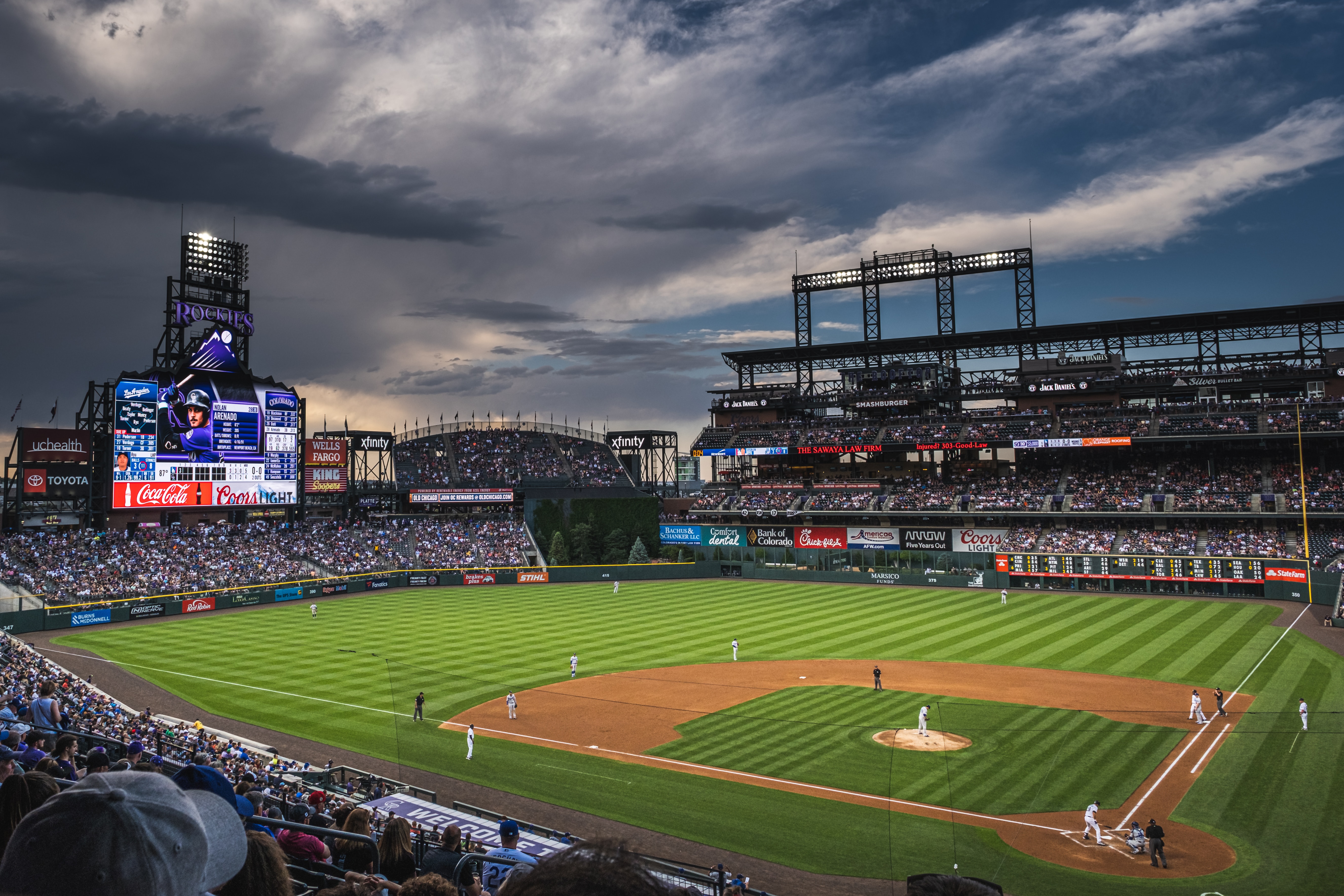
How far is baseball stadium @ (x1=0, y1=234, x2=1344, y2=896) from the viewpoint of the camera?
58.9 feet

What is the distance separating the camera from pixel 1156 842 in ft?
55.5

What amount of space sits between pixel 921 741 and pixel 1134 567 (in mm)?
38924

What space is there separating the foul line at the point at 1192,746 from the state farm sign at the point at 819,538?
117 ft

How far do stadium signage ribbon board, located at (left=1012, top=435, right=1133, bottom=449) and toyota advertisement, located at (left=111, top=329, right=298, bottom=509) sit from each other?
57207mm

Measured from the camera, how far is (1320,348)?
6738 centimetres

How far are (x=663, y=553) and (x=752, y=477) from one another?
1192 centimetres

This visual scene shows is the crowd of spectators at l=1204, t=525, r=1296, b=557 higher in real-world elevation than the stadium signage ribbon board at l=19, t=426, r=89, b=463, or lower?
lower

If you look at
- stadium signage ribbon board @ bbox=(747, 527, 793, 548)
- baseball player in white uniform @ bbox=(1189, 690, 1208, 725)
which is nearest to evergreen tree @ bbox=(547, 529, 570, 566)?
stadium signage ribbon board @ bbox=(747, 527, 793, 548)

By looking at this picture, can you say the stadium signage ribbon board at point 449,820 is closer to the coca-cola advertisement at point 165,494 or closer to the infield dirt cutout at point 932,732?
the infield dirt cutout at point 932,732

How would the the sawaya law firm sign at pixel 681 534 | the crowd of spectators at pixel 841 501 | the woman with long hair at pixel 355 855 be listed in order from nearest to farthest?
the woman with long hair at pixel 355 855
the crowd of spectators at pixel 841 501
the the sawaya law firm sign at pixel 681 534

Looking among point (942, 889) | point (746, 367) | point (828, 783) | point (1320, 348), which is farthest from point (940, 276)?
point (942, 889)

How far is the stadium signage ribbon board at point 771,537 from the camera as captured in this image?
74312 mm

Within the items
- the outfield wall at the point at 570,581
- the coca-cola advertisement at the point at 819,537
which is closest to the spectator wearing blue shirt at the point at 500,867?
the outfield wall at the point at 570,581

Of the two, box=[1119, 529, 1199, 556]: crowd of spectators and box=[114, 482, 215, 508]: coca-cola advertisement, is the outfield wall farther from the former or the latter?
box=[114, 482, 215, 508]: coca-cola advertisement
